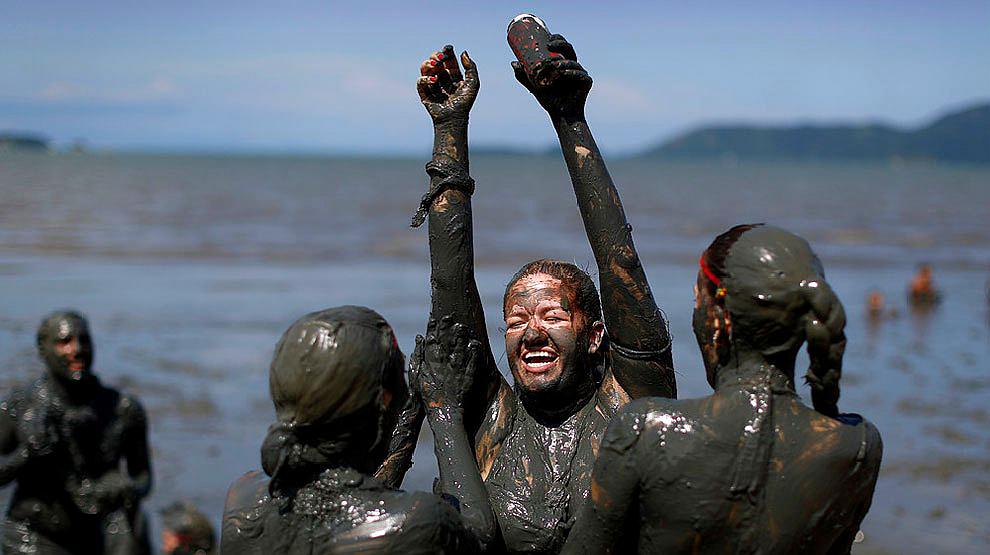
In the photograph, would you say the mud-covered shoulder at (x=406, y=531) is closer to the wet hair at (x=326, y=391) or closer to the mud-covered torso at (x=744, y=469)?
the wet hair at (x=326, y=391)

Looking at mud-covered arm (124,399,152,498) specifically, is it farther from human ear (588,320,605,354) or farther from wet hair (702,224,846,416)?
wet hair (702,224,846,416)

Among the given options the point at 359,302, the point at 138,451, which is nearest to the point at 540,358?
the point at 138,451

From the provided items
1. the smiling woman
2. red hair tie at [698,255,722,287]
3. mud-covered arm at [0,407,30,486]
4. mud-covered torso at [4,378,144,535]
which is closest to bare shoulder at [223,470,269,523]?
the smiling woman

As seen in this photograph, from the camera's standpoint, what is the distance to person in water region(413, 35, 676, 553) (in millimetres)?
3424

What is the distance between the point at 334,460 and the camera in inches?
107

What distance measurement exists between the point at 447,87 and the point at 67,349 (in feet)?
13.4

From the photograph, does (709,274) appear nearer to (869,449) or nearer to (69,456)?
(869,449)

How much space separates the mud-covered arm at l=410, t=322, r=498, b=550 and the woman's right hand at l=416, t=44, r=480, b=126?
63 centimetres

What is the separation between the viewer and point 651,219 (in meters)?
50.2

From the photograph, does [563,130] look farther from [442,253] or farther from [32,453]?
[32,453]

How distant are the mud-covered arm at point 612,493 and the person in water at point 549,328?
0.66m

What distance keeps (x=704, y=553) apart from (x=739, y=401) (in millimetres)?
354

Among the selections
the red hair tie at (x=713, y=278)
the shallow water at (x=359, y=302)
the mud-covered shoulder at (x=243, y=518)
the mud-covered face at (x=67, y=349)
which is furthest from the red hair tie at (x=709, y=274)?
the mud-covered face at (x=67, y=349)

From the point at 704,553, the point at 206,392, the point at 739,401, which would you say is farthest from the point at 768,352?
the point at 206,392
